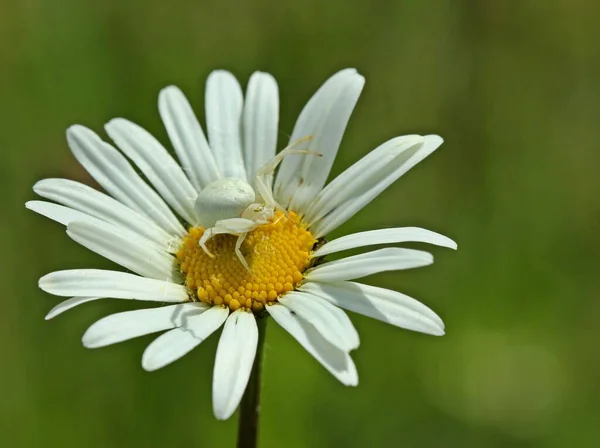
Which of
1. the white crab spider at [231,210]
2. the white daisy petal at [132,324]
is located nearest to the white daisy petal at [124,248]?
the white crab spider at [231,210]

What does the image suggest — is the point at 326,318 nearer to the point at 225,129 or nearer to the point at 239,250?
the point at 239,250

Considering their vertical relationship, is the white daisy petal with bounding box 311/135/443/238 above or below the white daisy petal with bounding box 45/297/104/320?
above

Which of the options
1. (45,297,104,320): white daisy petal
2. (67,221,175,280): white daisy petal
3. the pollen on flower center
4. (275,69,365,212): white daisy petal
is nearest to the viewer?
(45,297,104,320): white daisy petal

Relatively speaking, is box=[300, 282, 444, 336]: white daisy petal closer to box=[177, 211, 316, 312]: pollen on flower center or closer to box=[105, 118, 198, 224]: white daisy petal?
box=[177, 211, 316, 312]: pollen on flower center

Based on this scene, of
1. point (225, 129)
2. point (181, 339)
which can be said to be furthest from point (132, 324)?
point (225, 129)

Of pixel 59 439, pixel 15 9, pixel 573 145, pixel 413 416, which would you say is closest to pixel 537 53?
pixel 573 145

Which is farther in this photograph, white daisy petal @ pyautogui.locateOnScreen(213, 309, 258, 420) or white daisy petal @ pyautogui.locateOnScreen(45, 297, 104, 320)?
white daisy petal @ pyautogui.locateOnScreen(45, 297, 104, 320)

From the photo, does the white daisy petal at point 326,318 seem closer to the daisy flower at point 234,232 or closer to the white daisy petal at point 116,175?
the daisy flower at point 234,232

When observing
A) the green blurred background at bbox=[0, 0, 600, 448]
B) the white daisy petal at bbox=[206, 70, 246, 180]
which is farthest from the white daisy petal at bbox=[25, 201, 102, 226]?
the green blurred background at bbox=[0, 0, 600, 448]
